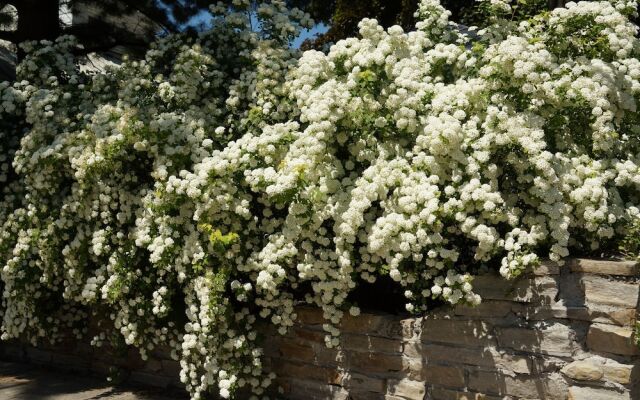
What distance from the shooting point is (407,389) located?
434 centimetres

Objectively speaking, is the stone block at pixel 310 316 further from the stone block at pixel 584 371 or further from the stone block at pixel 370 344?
the stone block at pixel 584 371

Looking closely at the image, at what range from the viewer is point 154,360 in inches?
227

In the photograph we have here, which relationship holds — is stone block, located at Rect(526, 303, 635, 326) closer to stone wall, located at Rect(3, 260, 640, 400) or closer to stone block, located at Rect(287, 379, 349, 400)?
stone wall, located at Rect(3, 260, 640, 400)

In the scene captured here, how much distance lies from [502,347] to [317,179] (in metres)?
1.50

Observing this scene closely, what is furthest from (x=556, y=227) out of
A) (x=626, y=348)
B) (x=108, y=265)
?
(x=108, y=265)

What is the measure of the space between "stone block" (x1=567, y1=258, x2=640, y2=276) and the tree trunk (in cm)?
640

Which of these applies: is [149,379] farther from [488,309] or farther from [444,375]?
[488,309]

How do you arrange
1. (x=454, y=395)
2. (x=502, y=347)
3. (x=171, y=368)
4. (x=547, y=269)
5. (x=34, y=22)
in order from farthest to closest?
(x=34, y=22)
(x=171, y=368)
(x=454, y=395)
(x=502, y=347)
(x=547, y=269)

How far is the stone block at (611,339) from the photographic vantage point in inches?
143

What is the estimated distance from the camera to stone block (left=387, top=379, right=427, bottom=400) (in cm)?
429

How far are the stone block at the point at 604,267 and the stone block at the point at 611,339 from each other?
28 cm

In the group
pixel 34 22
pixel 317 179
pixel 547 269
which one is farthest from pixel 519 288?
pixel 34 22

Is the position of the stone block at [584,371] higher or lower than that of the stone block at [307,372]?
higher

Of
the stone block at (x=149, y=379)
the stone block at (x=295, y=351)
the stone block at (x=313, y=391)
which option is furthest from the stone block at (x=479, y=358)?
the stone block at (x=149, y=379)
